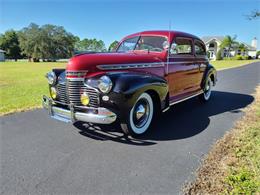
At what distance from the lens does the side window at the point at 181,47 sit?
16.0 feet

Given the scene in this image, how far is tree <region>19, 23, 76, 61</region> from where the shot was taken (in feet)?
199

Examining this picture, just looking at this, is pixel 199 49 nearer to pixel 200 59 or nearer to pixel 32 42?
pixel 200 59

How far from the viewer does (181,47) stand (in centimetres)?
529

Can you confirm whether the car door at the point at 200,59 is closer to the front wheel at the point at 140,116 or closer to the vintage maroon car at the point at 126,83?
the vintage maroon car at the point at 126,83

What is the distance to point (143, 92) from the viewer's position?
12.2ft

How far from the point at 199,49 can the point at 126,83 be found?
383 cm

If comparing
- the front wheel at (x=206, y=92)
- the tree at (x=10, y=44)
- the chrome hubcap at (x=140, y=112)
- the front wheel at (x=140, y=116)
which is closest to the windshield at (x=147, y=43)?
the front wheel at (x=140, y=116)

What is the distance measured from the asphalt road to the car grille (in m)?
0.73

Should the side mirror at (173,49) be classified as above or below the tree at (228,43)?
below

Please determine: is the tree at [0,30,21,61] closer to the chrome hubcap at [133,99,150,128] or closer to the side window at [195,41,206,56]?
the side window at [195,41,206,56]

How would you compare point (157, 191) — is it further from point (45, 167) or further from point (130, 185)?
point (45, 167)

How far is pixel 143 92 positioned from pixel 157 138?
0.92 m

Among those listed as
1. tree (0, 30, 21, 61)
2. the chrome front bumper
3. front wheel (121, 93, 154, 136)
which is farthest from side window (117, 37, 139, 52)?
tree (0, 30, 21, 61)

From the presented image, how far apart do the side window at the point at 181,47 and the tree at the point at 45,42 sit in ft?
190
